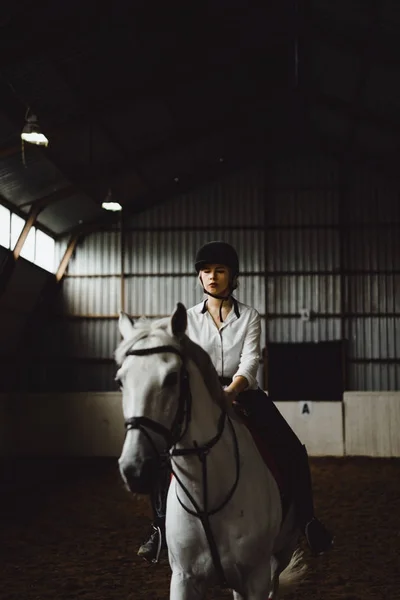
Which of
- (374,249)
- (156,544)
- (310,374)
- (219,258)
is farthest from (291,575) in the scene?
(374,249)

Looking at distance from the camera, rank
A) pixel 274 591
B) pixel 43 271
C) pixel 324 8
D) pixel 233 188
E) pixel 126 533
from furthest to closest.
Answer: pixel 233 188 → pixel 43 271 → pixel 324 8 → pixel 126 533 → pixel 274 591

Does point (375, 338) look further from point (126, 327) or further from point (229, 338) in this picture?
point (126, 327)

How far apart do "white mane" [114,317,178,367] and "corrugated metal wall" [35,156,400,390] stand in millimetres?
14331

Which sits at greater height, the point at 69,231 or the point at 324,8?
the point at 324,8

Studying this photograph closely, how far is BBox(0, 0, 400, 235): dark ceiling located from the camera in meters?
9.60

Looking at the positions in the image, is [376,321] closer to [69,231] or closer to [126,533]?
[69,231]

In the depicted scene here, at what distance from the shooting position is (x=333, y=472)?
492 inches

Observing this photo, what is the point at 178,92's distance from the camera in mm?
12797

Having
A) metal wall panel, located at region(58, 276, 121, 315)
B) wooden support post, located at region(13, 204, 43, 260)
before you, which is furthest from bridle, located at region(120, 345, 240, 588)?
metal wall panel, located at region(58, 276, 121, 315)

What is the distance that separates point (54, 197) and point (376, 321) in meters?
8.59

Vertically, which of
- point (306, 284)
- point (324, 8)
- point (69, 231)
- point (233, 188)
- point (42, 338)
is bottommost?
point (42, 338)

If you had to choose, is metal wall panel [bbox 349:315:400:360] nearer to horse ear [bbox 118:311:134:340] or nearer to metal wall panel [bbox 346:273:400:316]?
metal wall panel [bbox 346:273:400:316]

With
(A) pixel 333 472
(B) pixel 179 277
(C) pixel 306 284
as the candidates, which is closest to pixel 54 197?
(B) pixel 179 277

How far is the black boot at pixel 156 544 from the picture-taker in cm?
316
